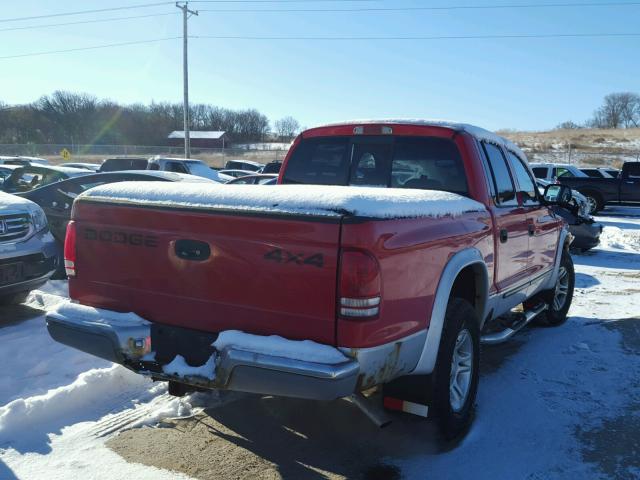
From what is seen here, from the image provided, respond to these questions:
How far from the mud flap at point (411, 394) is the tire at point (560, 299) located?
3.42m

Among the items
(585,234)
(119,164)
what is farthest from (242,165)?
(585,234)

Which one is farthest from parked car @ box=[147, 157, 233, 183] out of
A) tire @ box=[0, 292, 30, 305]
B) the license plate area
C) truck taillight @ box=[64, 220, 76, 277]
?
truck taillight @ box=[64, 220, 76, 277]

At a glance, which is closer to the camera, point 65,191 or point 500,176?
point 500,176

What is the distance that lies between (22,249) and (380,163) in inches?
151

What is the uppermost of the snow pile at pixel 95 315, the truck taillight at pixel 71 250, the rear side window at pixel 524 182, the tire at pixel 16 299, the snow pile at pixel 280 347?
the rear side window at pixel 524 182

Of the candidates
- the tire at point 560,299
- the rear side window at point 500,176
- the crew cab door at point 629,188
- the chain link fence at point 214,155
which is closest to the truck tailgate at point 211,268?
the rear side window at point 500,176

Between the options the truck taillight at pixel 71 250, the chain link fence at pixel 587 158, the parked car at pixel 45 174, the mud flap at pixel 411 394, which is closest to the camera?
the mud flap at pixel 411 394

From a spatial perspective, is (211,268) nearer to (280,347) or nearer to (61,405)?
(280,347)

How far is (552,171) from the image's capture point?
20.2 m

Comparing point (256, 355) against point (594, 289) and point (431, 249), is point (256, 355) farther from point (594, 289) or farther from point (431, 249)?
point (594, 289)

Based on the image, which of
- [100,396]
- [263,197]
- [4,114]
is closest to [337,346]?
[263,197]

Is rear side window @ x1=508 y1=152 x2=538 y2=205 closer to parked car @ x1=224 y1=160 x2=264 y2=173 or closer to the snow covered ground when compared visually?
the snow covered ground

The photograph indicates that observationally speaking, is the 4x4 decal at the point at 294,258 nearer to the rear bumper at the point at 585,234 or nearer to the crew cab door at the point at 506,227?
the crew cab door at the point at 506,227

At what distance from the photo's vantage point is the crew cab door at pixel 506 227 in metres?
4.26
